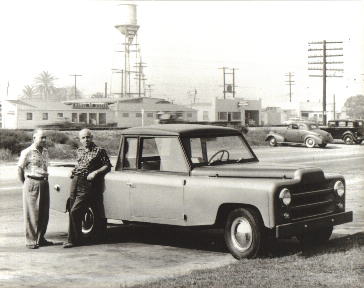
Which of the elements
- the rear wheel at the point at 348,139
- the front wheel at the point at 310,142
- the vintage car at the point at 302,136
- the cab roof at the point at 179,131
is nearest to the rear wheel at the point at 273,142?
the vintage car at the point at 302,136

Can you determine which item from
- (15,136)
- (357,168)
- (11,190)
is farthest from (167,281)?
(15,136)

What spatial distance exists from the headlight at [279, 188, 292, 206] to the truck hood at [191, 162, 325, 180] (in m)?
0.27

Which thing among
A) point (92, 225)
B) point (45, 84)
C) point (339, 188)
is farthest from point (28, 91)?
point (339, 188)

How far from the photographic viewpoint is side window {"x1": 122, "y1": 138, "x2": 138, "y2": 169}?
312 inches

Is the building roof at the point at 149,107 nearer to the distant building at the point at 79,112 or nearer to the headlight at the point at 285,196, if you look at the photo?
the distant building at the point at 79,112

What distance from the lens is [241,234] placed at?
6918 mm

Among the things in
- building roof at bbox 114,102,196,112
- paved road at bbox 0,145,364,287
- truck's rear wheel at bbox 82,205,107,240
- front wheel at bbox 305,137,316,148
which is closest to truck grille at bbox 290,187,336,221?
paved road at bbox 0,145,364,287

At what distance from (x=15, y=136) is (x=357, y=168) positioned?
14.5 m

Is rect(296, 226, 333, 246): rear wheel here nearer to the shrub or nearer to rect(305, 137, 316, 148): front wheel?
the shrub

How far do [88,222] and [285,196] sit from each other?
2.87 m

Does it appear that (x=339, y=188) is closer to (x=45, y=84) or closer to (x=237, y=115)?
(x=237, y=115)

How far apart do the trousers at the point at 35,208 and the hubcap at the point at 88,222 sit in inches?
25.0

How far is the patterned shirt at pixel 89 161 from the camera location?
788 centimetres

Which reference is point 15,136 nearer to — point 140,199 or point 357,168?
point 357,168
